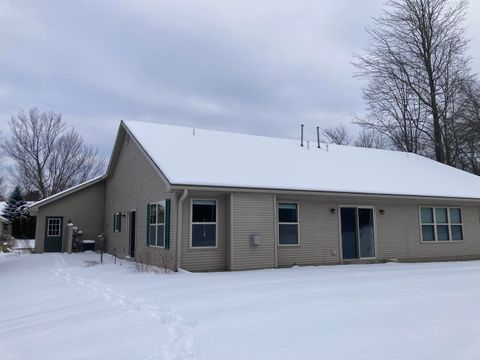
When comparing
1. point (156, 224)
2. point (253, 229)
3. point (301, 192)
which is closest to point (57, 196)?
point (156, 224)

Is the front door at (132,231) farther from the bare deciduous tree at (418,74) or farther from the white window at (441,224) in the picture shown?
the bare deciduous tree at (418,74)

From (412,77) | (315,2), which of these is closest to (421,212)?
(315,2)

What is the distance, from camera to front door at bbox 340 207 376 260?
14242 millimetres

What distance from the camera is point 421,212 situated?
15625mm

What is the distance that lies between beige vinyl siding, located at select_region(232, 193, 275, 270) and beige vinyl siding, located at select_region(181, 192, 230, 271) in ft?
1.24

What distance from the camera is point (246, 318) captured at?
5.84 metres

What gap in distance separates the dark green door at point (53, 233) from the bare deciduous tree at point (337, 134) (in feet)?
85.2

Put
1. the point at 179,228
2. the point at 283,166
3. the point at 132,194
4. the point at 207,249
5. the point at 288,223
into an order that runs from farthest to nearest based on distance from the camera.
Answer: the point at 132,194, the point at 283,166, the point at 288,223, the point at 207,249, the point at 179,228

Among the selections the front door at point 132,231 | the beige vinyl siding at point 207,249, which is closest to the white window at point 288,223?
the beige vinyl siding at point 207,249

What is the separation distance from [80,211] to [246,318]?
17575 millimetres

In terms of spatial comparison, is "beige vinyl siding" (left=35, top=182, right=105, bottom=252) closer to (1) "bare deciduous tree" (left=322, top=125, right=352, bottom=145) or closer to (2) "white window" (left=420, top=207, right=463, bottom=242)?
(2) "white window" (left=420, top=207, right=463, bottom=242)

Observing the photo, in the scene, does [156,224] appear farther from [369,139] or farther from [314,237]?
[369,139]

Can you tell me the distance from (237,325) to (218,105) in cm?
2543

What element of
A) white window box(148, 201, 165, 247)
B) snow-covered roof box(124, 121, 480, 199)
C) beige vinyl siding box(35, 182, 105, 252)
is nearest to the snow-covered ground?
white window box(148, 201, 165, 247)
